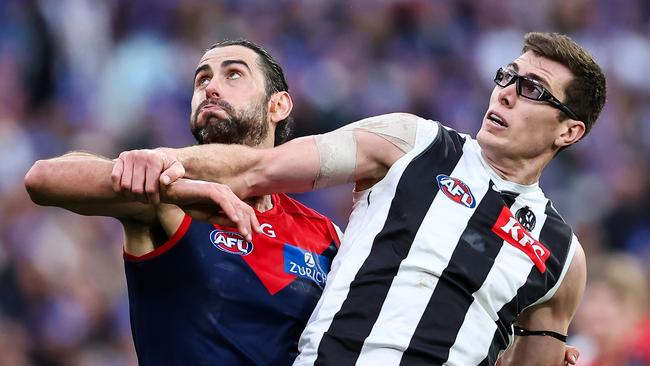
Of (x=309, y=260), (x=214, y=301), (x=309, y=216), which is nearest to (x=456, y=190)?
(x=309, y=260)

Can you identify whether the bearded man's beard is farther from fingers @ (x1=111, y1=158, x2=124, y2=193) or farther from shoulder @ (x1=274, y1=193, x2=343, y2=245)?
fingers @ (x1=111, y1=158, x2=124, y2=193)

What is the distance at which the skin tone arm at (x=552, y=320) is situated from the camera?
15.5 ft

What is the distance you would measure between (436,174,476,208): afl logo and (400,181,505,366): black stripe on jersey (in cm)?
5

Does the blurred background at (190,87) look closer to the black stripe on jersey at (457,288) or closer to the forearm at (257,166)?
the black stripe on jersey at (457,288)

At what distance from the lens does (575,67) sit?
473 centimetres

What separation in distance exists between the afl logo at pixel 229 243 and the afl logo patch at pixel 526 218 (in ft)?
3.44

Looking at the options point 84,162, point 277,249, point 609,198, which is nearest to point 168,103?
point 609,198

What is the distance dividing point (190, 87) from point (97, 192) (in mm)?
6889

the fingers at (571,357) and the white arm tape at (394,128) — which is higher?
the white arm tape at (394,128)

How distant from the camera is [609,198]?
10.4 meters

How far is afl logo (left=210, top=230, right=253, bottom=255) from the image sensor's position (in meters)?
4.46

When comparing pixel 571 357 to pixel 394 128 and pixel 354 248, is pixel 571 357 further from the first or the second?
pixel 394 128

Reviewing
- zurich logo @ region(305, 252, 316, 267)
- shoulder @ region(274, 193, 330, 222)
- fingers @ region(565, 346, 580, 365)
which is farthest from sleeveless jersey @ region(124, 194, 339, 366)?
fingers @ region(565, 346, 580, 365)

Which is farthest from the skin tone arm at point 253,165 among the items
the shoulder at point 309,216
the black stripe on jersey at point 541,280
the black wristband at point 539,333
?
the black wristband at point 539,333
